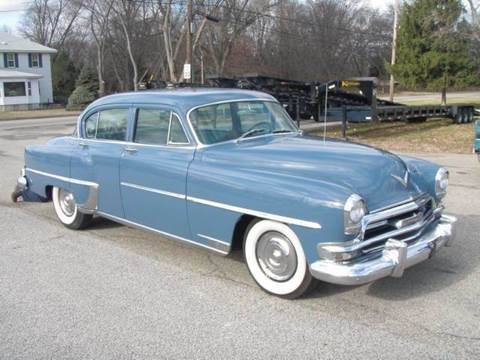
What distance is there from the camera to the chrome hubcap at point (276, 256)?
14.3 feet

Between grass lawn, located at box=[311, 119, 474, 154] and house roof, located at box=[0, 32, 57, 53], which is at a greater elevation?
house roof, located at box=[0, 32, 57, 53]

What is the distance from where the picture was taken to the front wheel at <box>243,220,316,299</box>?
14.1ft

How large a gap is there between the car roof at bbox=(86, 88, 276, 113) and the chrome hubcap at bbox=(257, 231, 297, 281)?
1532 mm

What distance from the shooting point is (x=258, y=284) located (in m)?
4.62

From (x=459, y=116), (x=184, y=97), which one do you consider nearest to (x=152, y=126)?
(x=184, y=97)

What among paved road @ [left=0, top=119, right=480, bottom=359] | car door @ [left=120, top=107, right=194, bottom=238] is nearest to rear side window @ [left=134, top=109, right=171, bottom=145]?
car door @ [left=120, top=107, right=194, bottom=238]

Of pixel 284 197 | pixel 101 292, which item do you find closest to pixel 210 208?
pixel 284 197

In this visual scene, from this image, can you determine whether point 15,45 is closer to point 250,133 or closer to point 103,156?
point 103,156

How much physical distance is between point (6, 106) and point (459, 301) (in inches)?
1833

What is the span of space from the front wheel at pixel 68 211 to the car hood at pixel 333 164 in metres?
2.32

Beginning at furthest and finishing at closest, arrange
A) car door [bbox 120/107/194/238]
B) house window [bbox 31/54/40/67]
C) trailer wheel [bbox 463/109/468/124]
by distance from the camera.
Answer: house window [bbox 31/54/40/67], trailer wheel [bbox 463/109/468/124], car door [bbox 120/107/194/238]

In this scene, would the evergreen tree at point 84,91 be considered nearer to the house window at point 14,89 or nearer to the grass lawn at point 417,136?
the house window at point 14,89

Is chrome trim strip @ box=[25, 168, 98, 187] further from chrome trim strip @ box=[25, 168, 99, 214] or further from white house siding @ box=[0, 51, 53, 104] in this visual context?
white house siding @ box=[0, 51, 53, 104]

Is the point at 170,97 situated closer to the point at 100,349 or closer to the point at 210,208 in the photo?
the point at 210,208
